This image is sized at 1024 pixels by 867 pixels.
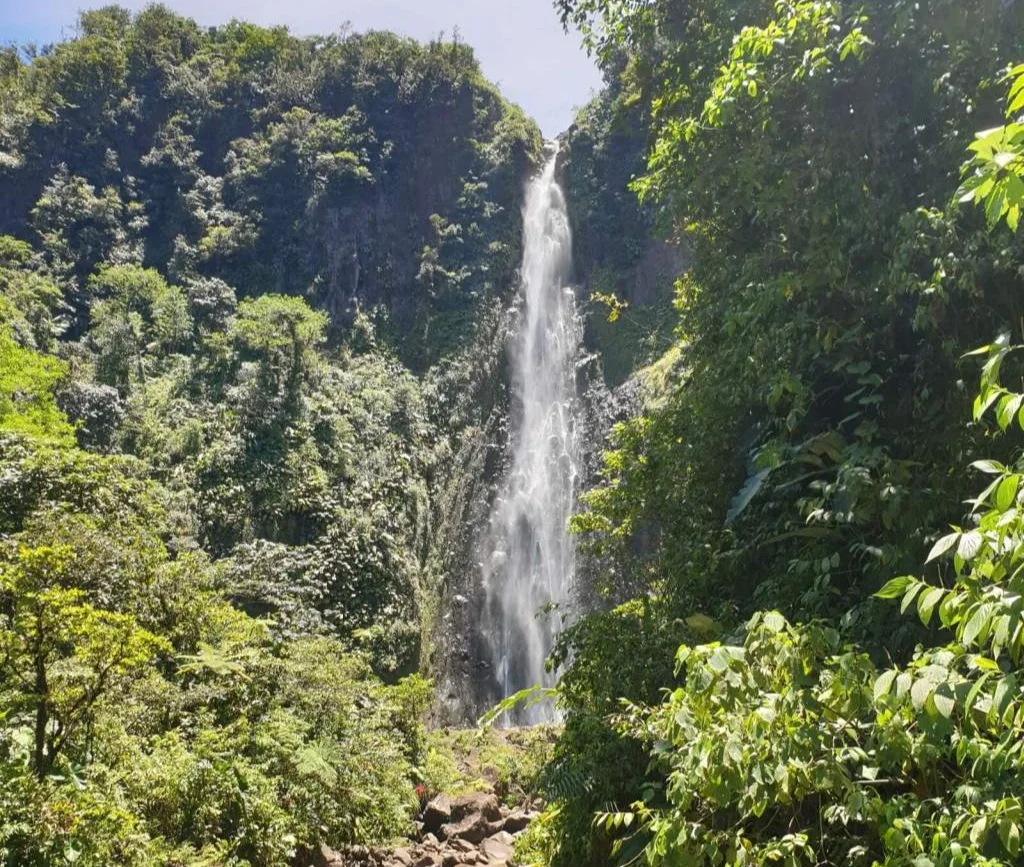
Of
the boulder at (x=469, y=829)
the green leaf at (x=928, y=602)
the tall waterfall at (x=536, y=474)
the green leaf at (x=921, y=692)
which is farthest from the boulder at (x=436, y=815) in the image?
the green leaf at (x=928, y=602)

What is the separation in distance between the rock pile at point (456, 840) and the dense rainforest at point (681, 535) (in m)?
0.29

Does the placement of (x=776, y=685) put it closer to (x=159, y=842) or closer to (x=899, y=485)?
(x=899, y=485)

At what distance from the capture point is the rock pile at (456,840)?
7.56 metres

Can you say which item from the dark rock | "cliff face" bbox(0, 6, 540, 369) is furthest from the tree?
"cliff face" bbox(0, 6, 540, 369)

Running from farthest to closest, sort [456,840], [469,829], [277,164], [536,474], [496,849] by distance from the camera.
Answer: [277,164] < [536,474] < [469,829] < [456,840] < [496,849]

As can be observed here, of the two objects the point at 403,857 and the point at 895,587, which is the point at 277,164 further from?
the point at 895,587

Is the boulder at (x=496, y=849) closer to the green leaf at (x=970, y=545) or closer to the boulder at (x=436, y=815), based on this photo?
the boulder at (x=436, y=815)

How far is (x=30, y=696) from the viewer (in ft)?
16.4

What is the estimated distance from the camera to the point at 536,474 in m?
20.9

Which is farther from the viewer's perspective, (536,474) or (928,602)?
(536,474)

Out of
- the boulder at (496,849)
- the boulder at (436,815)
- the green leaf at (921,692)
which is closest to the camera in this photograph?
the green leaf at (921,692)

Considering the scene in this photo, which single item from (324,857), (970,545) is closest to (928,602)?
(970,545)

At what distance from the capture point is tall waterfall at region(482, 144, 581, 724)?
700 inches

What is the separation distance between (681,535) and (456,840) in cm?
554
